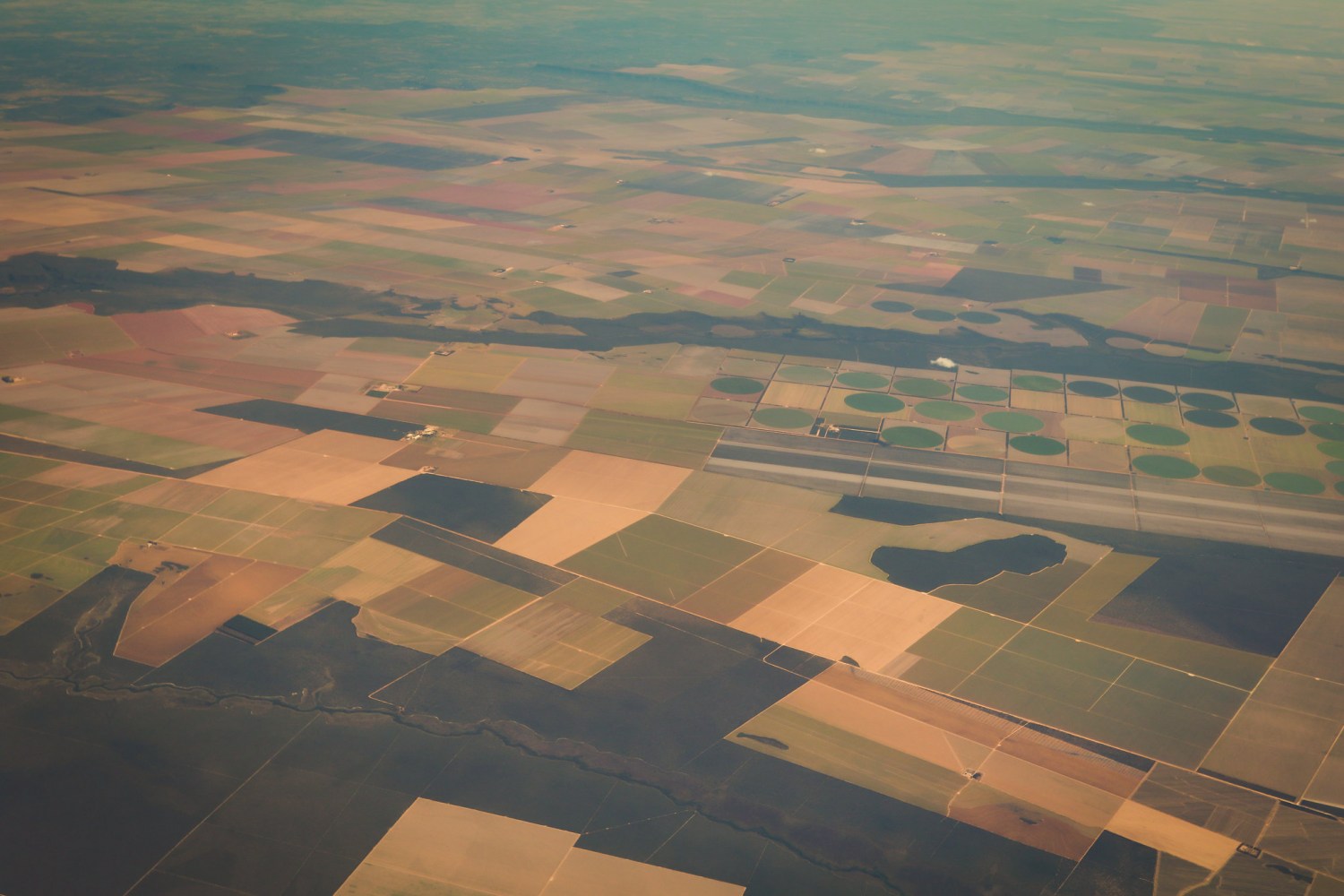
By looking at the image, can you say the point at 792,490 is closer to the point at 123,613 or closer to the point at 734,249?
the point at 123,613

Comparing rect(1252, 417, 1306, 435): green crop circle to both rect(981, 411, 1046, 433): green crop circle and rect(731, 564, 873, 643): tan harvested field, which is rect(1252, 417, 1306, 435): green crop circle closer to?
rect(981, 411, 1046, 433): green crop circle

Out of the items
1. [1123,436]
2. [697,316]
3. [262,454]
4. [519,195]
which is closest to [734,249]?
[697,316]

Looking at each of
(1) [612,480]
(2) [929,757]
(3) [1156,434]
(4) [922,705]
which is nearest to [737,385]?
(1) [612,480]

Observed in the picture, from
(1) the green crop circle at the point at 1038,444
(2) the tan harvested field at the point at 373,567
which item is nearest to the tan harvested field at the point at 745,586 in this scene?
(2) the tan harvested field at the point at 373,567

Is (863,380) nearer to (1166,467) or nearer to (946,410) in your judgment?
(946,410)

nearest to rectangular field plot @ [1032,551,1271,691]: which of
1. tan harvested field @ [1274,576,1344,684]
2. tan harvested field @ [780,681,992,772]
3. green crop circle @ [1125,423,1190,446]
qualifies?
tan harvested field @ [1274,576,1344,684]
